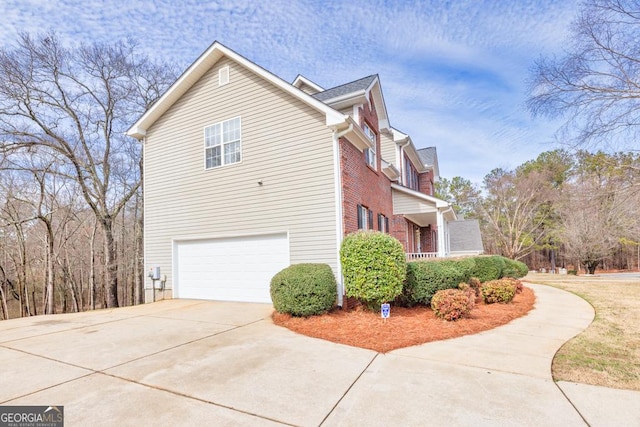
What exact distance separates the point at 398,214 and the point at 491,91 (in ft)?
21.1

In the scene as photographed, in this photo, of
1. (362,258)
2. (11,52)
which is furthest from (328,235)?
(11,52)

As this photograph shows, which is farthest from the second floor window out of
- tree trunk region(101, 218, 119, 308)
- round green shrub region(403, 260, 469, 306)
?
tree trunk region(101, 218, 119, 308)

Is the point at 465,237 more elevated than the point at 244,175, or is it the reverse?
the point at 244,175

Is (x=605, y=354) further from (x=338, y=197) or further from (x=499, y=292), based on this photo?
(x=338, y=197)

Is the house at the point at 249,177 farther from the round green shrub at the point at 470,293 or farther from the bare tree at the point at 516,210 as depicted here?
the bare tree at the point at 516,210

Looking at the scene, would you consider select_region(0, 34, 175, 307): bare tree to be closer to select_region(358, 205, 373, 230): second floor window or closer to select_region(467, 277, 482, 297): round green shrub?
select_region(358, 205, 373, 230): second floor window

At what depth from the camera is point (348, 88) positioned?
1090cm

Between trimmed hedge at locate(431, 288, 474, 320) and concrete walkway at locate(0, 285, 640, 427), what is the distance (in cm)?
78

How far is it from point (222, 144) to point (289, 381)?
8.50 meters

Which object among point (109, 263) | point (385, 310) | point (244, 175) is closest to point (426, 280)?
point (385, 310)

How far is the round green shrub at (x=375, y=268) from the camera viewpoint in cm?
727

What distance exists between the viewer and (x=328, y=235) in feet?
28.5

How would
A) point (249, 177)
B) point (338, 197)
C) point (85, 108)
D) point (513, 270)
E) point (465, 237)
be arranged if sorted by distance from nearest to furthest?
point (338, 197) → point (249, 177) → point (513, 270) → point (85, 108) → point (465, 237)

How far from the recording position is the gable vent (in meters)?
10.7
